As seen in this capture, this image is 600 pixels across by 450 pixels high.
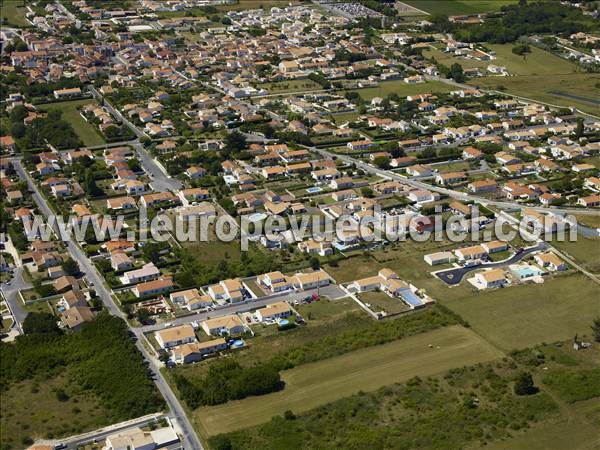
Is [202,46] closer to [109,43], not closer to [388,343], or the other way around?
[109,43]

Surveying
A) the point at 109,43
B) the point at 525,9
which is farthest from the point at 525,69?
the point at 109,43

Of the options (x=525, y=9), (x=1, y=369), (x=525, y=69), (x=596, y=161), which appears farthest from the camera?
(x=525, y=9)

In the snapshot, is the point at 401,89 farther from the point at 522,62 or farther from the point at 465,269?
the point at 465,269

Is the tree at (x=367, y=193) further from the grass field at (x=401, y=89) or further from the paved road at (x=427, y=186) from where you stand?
the grass field at (x=401, y=89)

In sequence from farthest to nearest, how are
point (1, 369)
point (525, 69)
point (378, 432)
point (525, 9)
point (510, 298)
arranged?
point (525, 9), point (525, 69), point (510, 298), point (1, 369), point (378, 432)

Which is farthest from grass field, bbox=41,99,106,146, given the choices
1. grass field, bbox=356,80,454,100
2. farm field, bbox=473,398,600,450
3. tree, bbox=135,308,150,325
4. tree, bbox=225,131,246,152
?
farm field, bbox=473,398,600,450

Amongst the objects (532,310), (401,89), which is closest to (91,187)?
(532,310)
